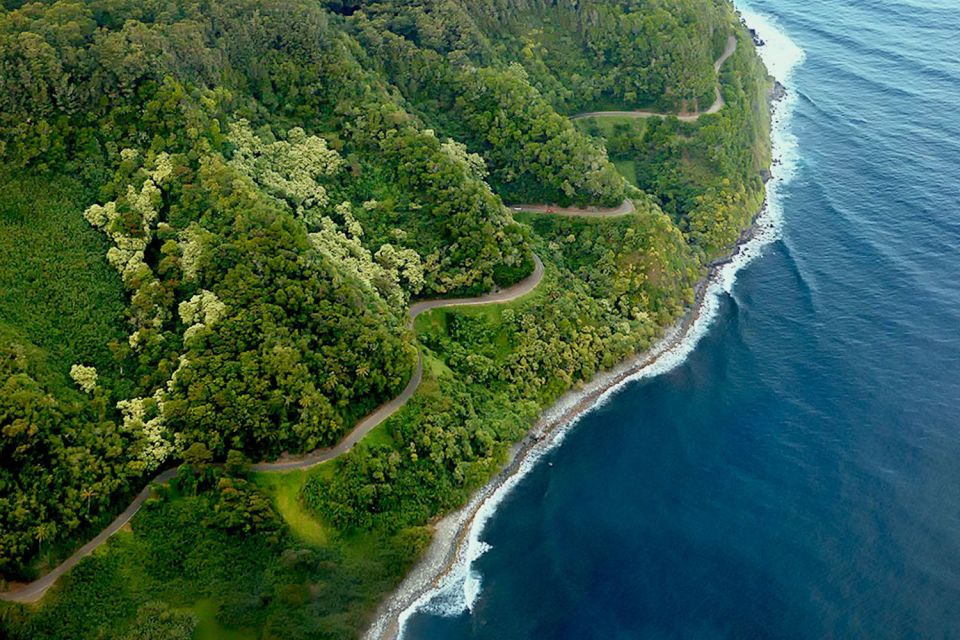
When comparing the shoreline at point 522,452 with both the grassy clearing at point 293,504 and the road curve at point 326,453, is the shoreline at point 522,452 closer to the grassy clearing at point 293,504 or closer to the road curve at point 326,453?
the grassy clearing at point 293,504

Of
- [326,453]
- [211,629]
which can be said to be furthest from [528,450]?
[211,629]

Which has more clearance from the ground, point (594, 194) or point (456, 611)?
point (594, 194)

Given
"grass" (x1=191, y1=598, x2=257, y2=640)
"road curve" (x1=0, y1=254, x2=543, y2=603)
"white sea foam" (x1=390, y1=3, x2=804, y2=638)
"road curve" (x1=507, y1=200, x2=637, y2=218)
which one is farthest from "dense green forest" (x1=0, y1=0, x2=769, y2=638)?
"white sea foam" (x1=390, y1=3, x2=804, y2=638)

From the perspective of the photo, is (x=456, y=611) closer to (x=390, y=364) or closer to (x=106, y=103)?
(x=390, y=364)

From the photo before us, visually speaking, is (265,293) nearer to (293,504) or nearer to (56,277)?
(56,277)

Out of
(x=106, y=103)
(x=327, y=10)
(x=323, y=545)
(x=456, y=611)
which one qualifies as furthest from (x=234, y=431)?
(x=327, y=10)

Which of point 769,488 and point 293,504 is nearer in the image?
point 293,504

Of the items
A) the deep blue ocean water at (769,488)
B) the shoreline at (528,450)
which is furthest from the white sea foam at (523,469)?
the deep blue ocean water at (769,488)
